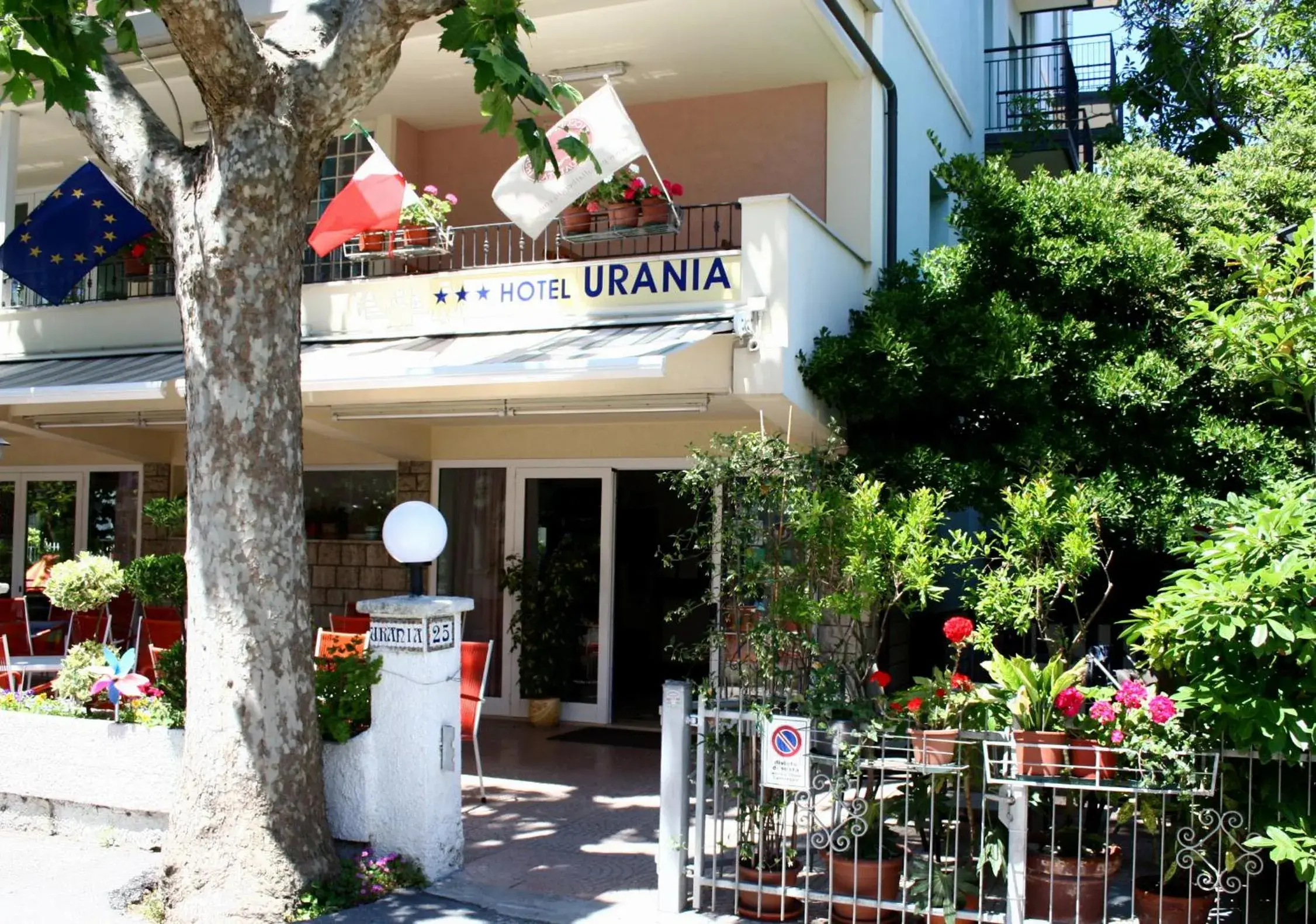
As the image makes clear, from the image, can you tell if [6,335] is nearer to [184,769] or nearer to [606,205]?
[606,205]

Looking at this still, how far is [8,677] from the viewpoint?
31.9 ft

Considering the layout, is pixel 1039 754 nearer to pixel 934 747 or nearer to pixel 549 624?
pixel 934 747

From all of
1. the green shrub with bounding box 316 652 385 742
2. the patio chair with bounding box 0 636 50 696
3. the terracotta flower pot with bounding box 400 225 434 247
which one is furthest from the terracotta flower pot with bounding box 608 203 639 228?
the patio chair with bounding box 0 636 50 696

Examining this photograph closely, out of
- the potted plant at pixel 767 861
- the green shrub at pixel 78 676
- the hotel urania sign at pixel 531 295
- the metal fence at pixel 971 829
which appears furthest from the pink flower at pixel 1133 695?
the green shrub at pixel 78 676

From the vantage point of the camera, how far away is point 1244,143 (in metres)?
14.8

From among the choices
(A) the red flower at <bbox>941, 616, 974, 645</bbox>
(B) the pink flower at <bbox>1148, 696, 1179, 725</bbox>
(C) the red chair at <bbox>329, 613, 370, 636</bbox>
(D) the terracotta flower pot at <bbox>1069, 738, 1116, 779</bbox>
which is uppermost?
(A) the red flower at <bbox>941, 616, 974, 645</bbox>

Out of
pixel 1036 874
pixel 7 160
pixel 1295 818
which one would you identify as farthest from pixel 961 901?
pixel 7 160

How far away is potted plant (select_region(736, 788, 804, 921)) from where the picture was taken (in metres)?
5.98

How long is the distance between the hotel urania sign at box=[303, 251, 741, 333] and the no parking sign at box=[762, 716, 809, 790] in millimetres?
4286

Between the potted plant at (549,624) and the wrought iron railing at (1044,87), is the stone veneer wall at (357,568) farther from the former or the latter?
the wrought iron railing at (1044,87)

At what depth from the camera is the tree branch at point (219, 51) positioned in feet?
20.0

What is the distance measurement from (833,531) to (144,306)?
8553 millimetres

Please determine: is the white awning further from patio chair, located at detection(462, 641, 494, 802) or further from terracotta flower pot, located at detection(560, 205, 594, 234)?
patio chair, located at detection(462, 641, 494, 802)

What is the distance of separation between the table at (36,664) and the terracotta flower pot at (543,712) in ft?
13.3
